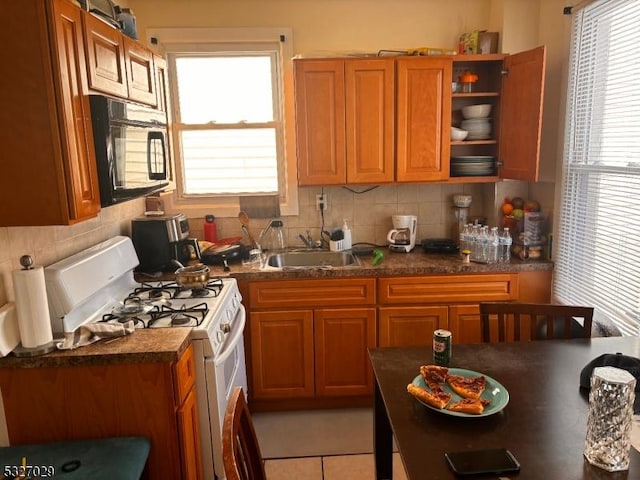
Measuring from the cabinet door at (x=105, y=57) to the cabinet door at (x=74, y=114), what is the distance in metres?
0.06

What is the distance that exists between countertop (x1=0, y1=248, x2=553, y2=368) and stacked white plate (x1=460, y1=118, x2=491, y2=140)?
781 mm

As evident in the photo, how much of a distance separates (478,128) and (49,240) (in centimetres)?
251

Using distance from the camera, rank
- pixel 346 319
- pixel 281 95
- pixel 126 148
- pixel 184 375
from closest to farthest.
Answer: pixel 184 375
pixel 126 148
pixel 346 319
pixel 281 95

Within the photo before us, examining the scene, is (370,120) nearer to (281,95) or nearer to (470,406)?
(281,95)

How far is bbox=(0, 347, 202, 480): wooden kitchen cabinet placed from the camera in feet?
5.77

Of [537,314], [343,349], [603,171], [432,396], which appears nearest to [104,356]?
[432,396]

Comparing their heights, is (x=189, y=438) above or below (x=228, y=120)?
below

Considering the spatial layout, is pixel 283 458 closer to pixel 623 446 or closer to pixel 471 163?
pixel 623 446

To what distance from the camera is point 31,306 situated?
67.2 inches

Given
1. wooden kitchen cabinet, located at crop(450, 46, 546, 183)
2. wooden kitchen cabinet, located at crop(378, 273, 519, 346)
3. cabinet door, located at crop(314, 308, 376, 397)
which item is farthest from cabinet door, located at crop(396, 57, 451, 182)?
cabinet door, located at crop(314, 308, 376, 397)

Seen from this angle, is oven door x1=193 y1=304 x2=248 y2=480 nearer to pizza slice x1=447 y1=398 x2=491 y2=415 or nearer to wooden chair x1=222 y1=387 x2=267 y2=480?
wooden chair x1=222 y1=387 x2=267 y2=480

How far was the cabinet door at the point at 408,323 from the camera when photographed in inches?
112

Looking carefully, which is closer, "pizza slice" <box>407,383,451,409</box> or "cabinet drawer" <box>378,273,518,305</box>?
"pizza slice" <box>407,383,451,409</box>

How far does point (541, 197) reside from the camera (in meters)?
3.03
